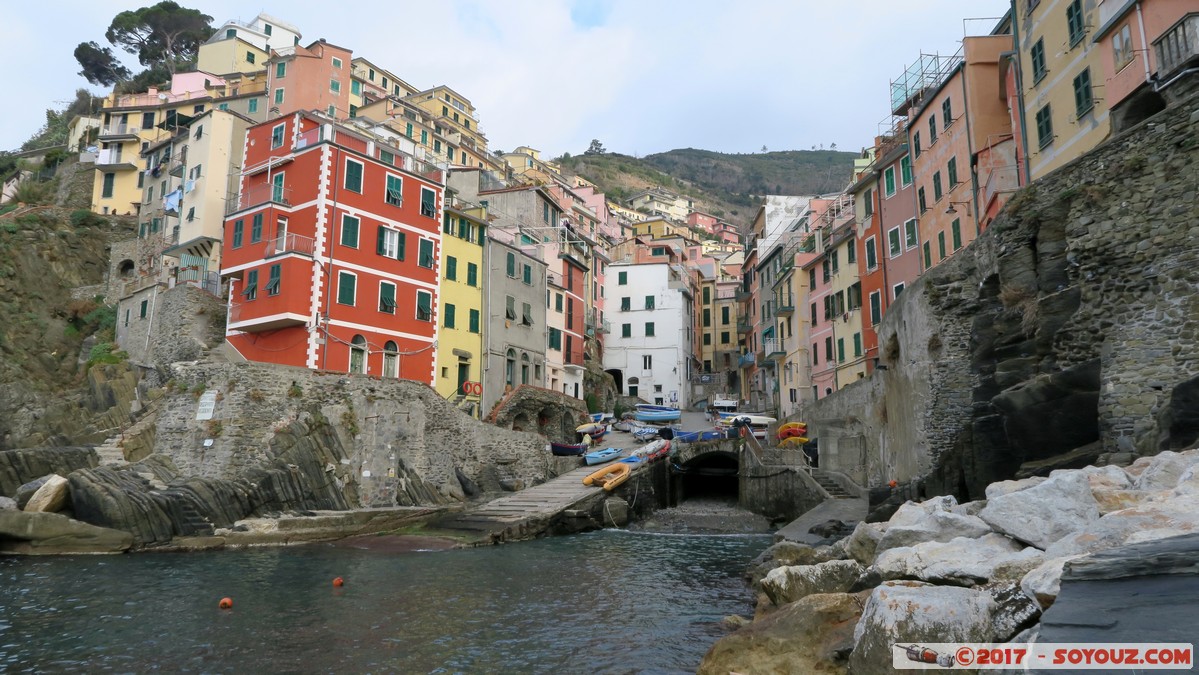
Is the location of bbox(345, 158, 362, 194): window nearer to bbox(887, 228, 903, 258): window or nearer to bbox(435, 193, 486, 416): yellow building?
bbox(435, 193, 486, 416): yellow building

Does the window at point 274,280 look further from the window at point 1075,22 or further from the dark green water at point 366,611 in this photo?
the window at point 1075,22

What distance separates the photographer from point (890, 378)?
29.3 m

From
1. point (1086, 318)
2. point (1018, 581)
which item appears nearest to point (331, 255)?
point (1086, 318)

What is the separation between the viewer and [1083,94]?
2427cm

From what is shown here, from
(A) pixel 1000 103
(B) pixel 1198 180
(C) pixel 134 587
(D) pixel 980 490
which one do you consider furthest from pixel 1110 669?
(A) pixel 1000 103

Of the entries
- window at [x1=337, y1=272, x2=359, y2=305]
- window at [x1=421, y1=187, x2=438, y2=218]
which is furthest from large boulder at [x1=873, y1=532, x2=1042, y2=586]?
window at [x1=421, y1=187, x2=438, y2=218]

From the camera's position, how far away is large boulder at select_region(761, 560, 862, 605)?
1358 centimetres

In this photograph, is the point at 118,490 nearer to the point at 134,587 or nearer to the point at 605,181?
the point at 134,587

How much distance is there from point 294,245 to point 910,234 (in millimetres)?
31689

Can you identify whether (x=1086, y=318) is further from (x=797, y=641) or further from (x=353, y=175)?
(x=353, y=175)

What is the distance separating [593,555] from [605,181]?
13277cm

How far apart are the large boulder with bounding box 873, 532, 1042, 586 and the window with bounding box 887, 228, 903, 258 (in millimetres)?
32792

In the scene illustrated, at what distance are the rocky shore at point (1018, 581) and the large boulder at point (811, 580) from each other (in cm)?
3

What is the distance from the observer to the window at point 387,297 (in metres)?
40.3
